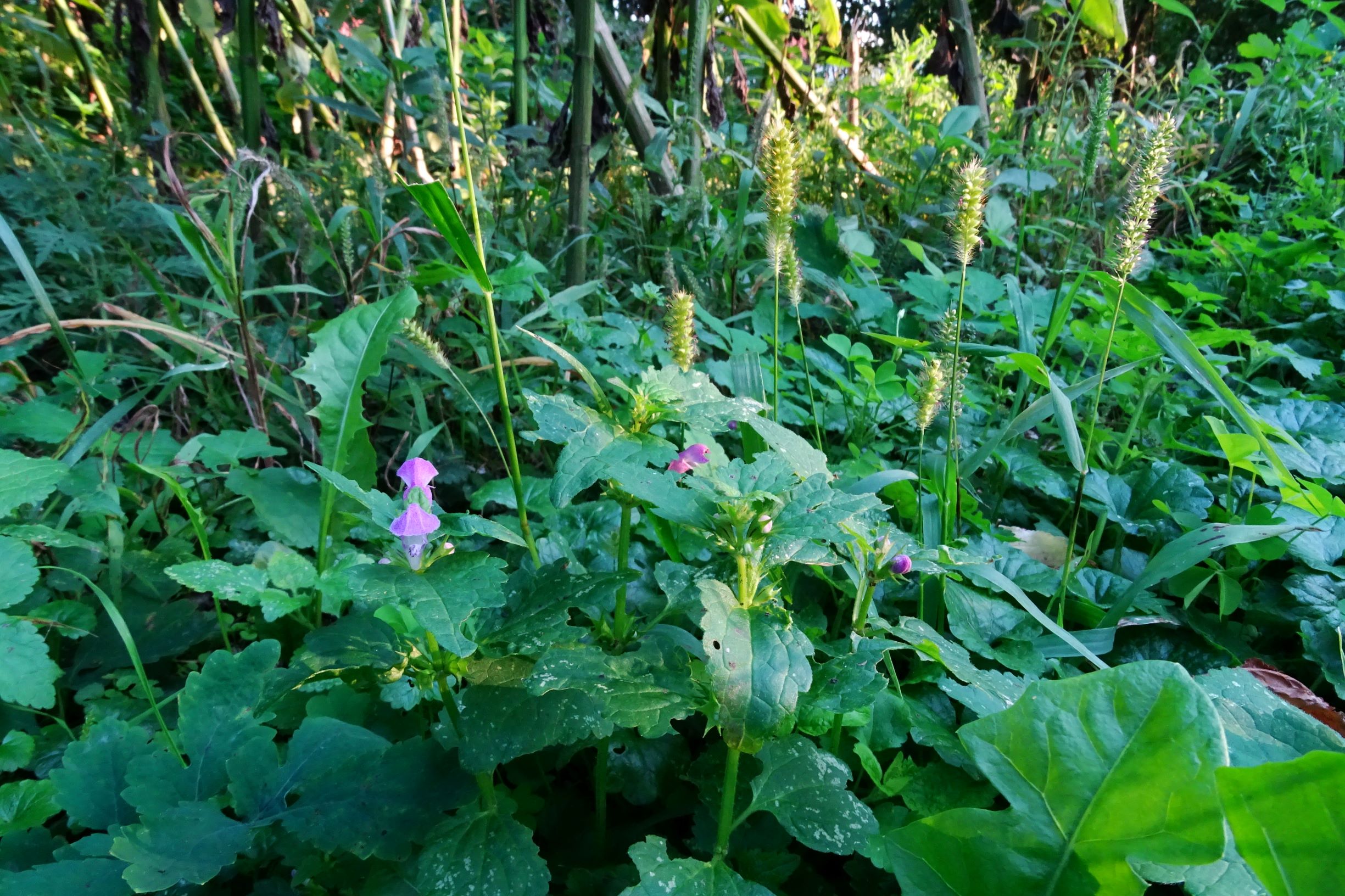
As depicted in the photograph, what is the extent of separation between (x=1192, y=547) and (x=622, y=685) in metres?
0.99

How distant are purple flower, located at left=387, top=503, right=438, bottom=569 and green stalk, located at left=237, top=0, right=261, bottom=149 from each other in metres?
2.19

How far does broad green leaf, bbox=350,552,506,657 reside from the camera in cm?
66

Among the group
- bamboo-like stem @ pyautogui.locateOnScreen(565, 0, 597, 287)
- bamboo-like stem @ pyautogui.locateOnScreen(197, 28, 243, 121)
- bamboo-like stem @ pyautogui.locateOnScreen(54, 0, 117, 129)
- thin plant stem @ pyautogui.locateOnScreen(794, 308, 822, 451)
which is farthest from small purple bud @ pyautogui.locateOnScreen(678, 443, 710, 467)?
bamboo-like stem @ pyautogui.locateOnScreen(54, 0, 117, 129)

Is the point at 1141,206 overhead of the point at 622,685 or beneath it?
overhead

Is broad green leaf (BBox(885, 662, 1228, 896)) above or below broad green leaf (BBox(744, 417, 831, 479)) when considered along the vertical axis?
below

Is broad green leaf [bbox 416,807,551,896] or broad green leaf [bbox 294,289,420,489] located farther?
broad green leaf [bbox 294,289,420,489]

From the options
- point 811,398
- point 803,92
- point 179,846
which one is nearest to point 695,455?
point 811,398

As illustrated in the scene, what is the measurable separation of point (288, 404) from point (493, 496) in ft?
2.74

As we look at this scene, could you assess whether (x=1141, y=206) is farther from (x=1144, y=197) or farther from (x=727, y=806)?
(x=727, y=806)

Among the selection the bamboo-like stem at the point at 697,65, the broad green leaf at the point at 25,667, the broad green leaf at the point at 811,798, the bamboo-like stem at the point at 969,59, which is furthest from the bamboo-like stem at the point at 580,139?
the bamboo-like stem at the point at 969,59

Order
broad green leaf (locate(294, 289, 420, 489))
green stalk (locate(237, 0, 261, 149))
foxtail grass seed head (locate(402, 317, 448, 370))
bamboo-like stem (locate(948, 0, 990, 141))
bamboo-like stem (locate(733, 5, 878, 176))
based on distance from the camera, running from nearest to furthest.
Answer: foxtail grass seed head (locate(402, 317, 448, 370)) → broad green leaf (locate(294, 289, 420, 489)) → green stalk (locate(237, 0, 261, 149)) → bamboo-like stem (locate(733, 5, 878, 176)) → bamboo-like stem (locate(948, 0, 990, 141))

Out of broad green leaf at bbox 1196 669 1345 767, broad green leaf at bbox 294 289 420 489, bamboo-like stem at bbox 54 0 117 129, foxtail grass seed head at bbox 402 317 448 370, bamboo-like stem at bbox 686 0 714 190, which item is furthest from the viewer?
bamboo-like stem at bbox 54 0 117 129

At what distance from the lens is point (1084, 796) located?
2.24 ft

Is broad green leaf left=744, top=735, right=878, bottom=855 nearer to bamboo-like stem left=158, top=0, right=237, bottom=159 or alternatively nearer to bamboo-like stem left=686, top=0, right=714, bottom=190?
bamboo-like stem left=686, top=0, right=714, bottom=190
